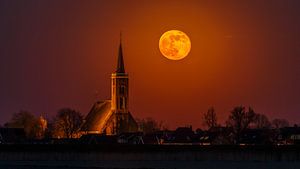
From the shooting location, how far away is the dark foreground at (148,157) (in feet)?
373

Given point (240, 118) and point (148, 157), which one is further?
point (240, 118)

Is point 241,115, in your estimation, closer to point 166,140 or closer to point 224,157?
point 166,140

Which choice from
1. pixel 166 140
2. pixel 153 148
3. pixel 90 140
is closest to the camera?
pixel 153 148

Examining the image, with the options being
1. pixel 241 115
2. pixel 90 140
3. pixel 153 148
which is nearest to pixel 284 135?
pixel 241 115

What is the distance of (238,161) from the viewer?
116m

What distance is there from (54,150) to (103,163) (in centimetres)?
1069

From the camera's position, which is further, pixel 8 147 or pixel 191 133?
pixel 191 133

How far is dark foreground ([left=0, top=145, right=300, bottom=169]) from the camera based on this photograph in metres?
114

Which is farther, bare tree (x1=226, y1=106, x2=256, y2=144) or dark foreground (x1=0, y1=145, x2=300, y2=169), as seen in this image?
bare tree (x1=226, y1=106, x2=256, y2=144)

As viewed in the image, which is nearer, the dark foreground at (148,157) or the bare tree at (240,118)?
the dark foreground at (148,157)

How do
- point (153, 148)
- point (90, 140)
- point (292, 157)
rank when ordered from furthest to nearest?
point (90, 140)
point (153, 148)
point (292, 157)

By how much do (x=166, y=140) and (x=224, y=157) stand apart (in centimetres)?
5002

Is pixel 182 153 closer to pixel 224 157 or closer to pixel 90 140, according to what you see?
pixel 224 157

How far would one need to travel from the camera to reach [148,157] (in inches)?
4747
